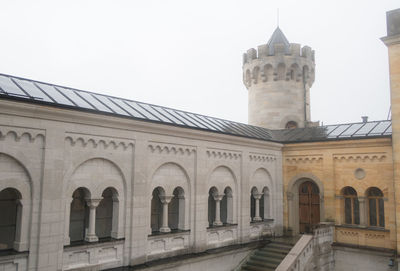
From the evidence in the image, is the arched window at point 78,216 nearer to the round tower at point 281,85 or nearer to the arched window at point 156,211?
the arched window at point 156,211

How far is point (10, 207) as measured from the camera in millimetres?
13172

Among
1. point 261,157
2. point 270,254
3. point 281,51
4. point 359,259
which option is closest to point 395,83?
point 261,157

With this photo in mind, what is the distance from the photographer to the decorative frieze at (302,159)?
22.8 m

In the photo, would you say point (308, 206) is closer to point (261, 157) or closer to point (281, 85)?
point (261, 157)

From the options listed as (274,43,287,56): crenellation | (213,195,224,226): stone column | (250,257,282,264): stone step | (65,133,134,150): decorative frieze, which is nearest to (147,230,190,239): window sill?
(213,195,224,226): stone column

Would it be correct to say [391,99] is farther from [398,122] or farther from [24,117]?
[24,117]

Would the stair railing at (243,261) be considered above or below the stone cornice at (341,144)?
below

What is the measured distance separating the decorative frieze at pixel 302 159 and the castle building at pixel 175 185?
88mm

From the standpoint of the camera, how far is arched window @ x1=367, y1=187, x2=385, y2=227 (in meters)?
20.2

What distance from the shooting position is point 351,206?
21.3 meters

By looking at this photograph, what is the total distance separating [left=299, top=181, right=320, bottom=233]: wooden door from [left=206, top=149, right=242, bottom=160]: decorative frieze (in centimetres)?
612

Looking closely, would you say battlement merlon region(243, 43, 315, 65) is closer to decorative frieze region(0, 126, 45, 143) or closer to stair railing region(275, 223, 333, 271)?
stair railing region(275, 223, 333, 271)

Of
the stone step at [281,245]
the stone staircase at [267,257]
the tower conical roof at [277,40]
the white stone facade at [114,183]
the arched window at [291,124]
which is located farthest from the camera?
the tower conical roof at [277,40]

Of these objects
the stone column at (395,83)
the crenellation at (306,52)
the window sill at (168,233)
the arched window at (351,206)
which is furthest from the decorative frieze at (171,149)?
the crenellation at (306,52)
